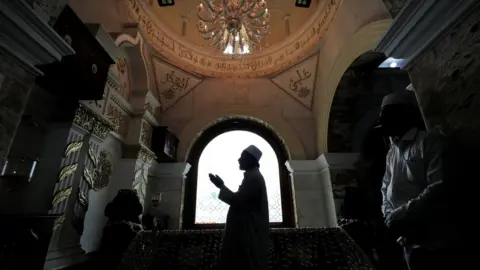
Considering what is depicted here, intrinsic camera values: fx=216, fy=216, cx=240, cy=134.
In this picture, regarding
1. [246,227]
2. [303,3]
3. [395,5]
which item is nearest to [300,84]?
[303,3]

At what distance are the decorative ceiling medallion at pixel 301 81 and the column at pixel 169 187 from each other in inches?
131

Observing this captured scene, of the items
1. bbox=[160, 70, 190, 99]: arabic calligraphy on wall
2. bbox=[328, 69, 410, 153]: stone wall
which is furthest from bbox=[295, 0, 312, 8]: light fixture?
bbox=[160, 70, 190, 99]: arabic calligraphy on wall

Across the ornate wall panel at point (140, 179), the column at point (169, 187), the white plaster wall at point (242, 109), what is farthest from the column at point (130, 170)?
the white plaster wall at point (242, 109)

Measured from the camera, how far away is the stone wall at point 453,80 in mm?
1158

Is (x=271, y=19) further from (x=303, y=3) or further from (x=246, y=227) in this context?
(x=246, y=227)

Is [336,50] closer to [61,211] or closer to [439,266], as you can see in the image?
[439,266]

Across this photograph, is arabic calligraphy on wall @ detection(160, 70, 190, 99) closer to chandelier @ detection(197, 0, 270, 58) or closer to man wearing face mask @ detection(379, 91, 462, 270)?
chandelier @ detection(197, 0, 270, 58)

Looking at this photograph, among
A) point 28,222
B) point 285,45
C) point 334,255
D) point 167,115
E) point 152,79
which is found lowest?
point 334,255

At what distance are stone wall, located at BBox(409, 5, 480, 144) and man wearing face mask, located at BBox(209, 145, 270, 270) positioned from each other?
151cm

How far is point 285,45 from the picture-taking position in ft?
18.5

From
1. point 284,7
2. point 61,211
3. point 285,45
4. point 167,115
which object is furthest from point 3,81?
point 284,7

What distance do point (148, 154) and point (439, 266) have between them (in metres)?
4.36

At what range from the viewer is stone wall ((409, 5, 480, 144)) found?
1.16 m

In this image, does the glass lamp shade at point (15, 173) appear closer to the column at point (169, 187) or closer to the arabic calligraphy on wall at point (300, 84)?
the column at point (169, 187)
